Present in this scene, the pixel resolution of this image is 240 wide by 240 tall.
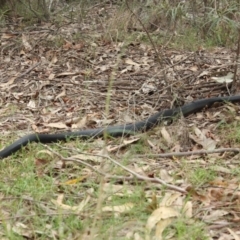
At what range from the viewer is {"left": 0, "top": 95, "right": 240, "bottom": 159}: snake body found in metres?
3.55

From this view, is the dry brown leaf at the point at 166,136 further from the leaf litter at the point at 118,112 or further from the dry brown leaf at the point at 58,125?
the dry brown leaf at the point at 58,125

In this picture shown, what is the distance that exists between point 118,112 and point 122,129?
1.58 ft

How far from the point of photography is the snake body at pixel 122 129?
3.55 metres

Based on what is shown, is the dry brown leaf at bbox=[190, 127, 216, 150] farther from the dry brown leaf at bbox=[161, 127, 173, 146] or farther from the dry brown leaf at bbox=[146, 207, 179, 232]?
the dry brown leaf at bbox=[146, 207, 179, 232]

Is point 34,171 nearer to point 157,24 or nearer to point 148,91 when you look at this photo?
point 148,91

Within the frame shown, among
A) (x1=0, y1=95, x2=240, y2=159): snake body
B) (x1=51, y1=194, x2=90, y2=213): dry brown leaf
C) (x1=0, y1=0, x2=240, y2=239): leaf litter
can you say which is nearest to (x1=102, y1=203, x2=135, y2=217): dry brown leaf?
(x1=0, y1=0, x2=240, y2=239): leaf litter

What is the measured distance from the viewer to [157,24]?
20.9 ft

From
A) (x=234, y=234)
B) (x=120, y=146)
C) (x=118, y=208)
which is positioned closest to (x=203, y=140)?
(x=120, y=146)

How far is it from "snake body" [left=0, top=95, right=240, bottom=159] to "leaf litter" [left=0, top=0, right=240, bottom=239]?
7 centimetres

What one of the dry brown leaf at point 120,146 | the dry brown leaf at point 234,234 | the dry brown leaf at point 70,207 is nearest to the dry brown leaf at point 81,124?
the dry brown leaf at point 120,146

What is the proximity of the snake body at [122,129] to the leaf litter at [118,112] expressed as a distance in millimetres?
69

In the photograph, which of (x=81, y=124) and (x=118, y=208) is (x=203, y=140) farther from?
(x=118, y=208)

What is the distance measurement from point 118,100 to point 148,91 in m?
0.27

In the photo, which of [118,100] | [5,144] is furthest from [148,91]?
[5,144]
